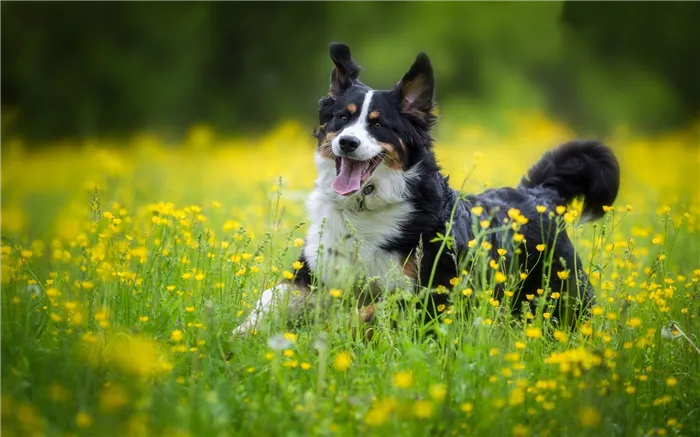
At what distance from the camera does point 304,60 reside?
18.8 metres

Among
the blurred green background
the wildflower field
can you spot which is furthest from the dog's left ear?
the blurred green background

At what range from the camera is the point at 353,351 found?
337 cm

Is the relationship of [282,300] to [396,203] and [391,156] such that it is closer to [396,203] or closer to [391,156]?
[396,203]

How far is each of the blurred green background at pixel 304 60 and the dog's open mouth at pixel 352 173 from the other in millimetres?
12563

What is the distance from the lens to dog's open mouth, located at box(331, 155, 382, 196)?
4.25m

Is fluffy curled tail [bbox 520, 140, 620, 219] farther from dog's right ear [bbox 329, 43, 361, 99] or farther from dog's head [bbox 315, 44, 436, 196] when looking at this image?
dog's right ear [bbox 329, 43, 361, 99]

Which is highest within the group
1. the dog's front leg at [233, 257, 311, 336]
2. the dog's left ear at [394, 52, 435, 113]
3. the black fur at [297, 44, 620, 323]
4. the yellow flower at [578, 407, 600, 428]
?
the dog's left ear at [394, 52, 435, 113]

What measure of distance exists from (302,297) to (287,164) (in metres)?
6.34

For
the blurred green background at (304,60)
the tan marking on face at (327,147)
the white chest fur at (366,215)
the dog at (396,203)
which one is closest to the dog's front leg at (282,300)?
the dog at (396,203)

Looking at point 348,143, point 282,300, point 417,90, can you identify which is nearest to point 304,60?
point 417,90

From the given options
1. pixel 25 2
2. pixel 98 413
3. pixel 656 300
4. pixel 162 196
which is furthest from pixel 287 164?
pixel 25 2

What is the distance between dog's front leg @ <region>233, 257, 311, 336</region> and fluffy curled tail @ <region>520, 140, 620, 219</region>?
1.70 meters

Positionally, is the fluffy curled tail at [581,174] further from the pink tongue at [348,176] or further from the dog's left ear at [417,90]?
the pink tongue at [348,176]

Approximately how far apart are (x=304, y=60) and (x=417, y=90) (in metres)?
14.7
